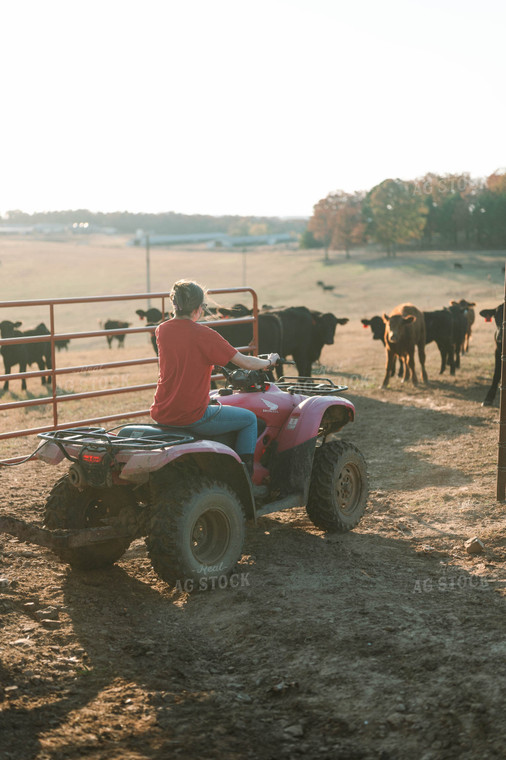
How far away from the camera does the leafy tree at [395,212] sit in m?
52.3

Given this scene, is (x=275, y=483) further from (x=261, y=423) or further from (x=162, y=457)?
(x=162, y=457)

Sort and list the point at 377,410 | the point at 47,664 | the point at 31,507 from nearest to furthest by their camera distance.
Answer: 1. the point at 47,664
2. the point at 31,507
3. the point at 377,410

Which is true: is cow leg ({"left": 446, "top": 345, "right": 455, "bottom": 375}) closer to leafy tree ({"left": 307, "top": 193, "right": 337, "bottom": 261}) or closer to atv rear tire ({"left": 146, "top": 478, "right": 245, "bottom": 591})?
atv rear tire ({"left": 146, "top": 478, "right": 245, "bottom": 591})

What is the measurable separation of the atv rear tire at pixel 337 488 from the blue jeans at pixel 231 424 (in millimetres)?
900

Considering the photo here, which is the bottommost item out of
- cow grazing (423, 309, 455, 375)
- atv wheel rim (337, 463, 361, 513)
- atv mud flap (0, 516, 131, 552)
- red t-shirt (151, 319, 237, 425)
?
atv wheel rim (337, 463, 361, 513)

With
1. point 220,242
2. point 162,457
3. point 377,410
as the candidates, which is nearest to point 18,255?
point 220,242

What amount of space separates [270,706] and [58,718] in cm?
93

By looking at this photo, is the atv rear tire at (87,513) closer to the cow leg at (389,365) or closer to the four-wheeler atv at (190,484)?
the four-wheeler atv at (190,484)

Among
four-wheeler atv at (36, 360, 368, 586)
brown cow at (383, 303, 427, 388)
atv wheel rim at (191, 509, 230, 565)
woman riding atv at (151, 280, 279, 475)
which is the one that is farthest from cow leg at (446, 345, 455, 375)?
atv wheel rim at (191, 509, 230, 565)

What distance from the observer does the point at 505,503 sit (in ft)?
23.7

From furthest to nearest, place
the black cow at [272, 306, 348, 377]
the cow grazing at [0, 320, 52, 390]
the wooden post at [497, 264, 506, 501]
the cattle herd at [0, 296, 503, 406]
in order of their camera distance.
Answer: the cow grazing at [0, 320, 52, 390]
the black cow at [272, 306, 348, 377]
the cattle herd at [0, 296, 503, 406]
the wooden post at [497, 264, 506, 501]

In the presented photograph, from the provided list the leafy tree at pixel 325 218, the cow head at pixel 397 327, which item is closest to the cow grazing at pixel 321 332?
the cow head at pixel 397 327

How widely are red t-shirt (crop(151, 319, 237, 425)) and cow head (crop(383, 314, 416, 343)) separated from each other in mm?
10258

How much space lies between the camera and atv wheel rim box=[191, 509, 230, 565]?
17.3 feet
